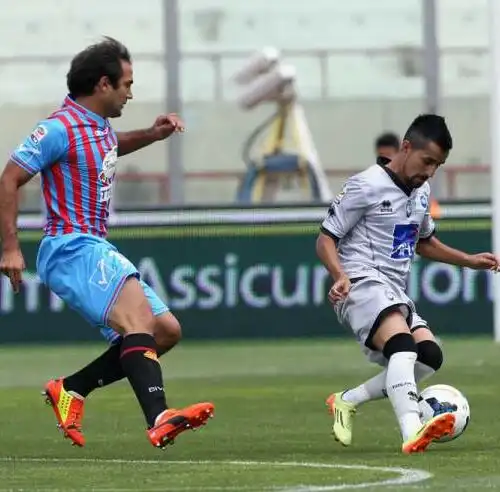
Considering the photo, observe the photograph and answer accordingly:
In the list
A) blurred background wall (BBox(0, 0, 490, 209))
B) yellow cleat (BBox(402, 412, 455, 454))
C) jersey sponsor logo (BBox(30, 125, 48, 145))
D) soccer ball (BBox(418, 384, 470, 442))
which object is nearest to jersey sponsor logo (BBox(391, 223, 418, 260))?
soccer ball (BBox(418, 384, 470, 442))

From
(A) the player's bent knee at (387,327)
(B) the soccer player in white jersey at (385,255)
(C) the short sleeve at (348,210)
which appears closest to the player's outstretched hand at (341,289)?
(B) the soccer player in white jersey at (385,255)

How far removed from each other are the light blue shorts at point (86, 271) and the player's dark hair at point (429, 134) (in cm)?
150

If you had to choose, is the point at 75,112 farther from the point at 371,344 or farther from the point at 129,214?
the point at 129,214

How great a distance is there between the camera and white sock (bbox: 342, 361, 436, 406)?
9.62m

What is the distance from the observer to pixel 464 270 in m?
19.5

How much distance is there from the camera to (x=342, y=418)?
957 cm

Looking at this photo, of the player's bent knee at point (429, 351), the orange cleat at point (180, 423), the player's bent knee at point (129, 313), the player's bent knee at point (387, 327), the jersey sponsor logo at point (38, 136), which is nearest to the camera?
the orange cleat at point (180, 423)

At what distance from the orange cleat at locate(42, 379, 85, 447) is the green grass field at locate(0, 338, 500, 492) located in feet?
0.36

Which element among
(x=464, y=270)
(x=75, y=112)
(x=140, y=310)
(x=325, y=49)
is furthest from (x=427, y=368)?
(x=325, y=49)

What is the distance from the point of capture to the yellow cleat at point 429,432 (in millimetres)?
8766

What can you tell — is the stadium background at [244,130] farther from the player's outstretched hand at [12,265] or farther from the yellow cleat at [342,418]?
the player's outstretched hand at [12,265]

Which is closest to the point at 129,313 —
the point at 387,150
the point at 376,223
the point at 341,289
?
the point at 341,289

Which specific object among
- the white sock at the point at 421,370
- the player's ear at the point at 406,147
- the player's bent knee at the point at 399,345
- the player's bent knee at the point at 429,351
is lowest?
the white sock at the point at 421,370

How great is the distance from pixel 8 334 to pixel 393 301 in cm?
1062
